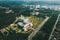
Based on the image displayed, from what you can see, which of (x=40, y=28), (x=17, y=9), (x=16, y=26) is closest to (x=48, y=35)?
(x=40, y=28)

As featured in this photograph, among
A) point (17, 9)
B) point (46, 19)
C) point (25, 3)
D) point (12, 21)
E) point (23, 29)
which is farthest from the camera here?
point (25, 3)

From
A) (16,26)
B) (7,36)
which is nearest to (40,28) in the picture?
(16,26)

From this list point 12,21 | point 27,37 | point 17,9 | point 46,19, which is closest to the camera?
point 27,37

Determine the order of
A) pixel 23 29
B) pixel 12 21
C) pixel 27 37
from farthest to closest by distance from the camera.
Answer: pixel 12 21 → pixel 23 29 → pixel 27 37

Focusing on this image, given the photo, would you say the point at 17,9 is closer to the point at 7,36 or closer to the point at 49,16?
the point at 49,16

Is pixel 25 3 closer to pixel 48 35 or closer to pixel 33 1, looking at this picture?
pixel 33 1

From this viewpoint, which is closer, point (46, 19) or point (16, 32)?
point (16, 32)
